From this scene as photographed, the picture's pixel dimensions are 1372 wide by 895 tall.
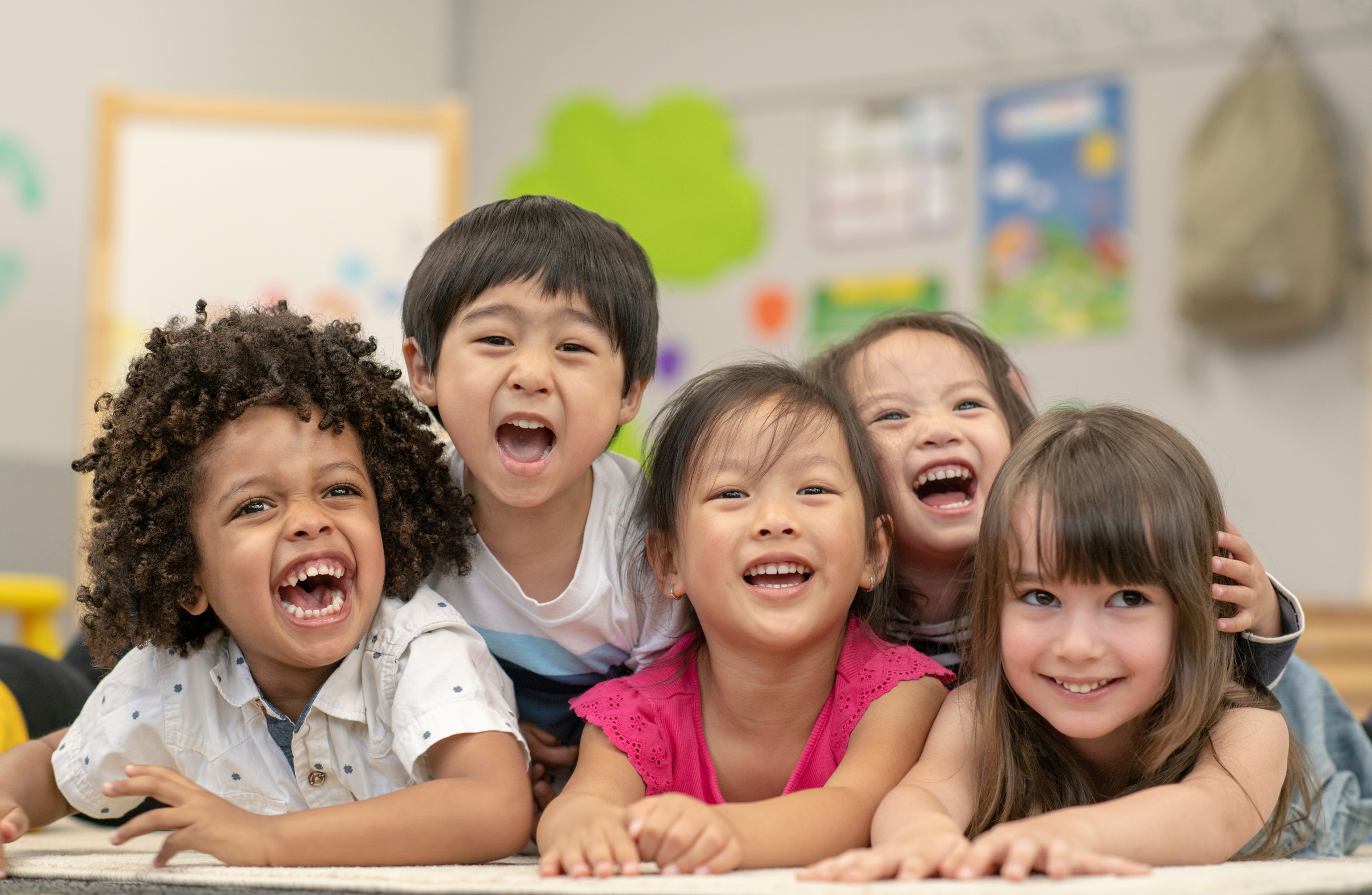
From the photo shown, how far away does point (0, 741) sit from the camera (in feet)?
4.94

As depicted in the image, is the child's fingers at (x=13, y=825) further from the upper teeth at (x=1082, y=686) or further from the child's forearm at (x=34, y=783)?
the upper teeth at (x=1082, y=686)

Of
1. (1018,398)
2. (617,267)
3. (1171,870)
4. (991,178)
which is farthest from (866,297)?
(1171,870)

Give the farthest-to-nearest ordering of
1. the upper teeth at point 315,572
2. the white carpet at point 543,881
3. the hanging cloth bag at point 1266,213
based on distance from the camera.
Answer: the hanging cloth bag at point 1266,213 → the upper teeth at point 315,572 → the white carpet at point 543,881

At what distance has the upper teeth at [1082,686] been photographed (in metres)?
1.09

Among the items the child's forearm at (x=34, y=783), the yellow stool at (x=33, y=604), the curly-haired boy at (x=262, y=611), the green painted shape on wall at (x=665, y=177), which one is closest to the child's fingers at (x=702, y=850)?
the curly-haired boy at (x=262, y=611)

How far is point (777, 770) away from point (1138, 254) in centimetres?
244

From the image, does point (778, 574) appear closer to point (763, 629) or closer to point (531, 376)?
point (763, 629)

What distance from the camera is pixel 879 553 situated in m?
1.29

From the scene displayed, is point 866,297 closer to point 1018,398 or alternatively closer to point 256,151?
point 256,151

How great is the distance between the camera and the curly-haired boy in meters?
1.15

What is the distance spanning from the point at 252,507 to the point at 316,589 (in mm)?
107

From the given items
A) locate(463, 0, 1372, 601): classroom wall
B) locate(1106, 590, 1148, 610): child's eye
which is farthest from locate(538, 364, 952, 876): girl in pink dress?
locate(463, 0, 1372, 601): classroom wall

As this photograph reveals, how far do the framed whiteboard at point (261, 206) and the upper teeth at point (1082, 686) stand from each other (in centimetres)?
219

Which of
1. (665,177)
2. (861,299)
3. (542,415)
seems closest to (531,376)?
(542,415)
